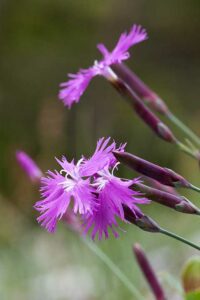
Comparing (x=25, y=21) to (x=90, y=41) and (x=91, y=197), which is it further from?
(x=91, y=197)

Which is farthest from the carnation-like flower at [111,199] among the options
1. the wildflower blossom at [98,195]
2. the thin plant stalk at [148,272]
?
the thin plant stalk at [148,272]

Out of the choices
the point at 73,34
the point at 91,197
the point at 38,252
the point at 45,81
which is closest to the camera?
the point at 91,197

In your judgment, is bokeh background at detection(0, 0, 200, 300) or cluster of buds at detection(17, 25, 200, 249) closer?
cluster of buds at detection(17, 25, 200, 249)

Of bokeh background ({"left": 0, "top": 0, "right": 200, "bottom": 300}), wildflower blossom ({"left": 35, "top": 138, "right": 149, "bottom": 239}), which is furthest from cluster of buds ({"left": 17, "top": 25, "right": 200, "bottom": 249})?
bokeh background ({"left": 0, "top": 0, "right": 200, "bottom": 300})

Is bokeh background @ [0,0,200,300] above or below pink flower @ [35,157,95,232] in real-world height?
above

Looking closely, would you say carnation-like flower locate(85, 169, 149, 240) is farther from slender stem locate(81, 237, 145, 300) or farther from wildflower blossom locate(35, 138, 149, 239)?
slender stem locate(81, 237, 145, 300)

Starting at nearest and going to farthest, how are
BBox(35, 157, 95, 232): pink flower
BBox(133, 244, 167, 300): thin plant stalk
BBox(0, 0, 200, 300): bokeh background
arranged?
BBox(35, 157, 95, 232): pink flower
BBox(133, 244, 167, 300): thin plant stalk
BBox(0, 0, 200, 300): bokeh background

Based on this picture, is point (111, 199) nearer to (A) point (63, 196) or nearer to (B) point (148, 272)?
(A) point (63, 196)

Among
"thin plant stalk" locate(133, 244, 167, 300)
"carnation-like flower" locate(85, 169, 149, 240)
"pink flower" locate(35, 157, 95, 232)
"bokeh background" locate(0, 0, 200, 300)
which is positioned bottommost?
"thin plant stalk" locate(133, 244, 167, 300)

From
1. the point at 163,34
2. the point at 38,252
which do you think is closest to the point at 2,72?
the point at 163,34
